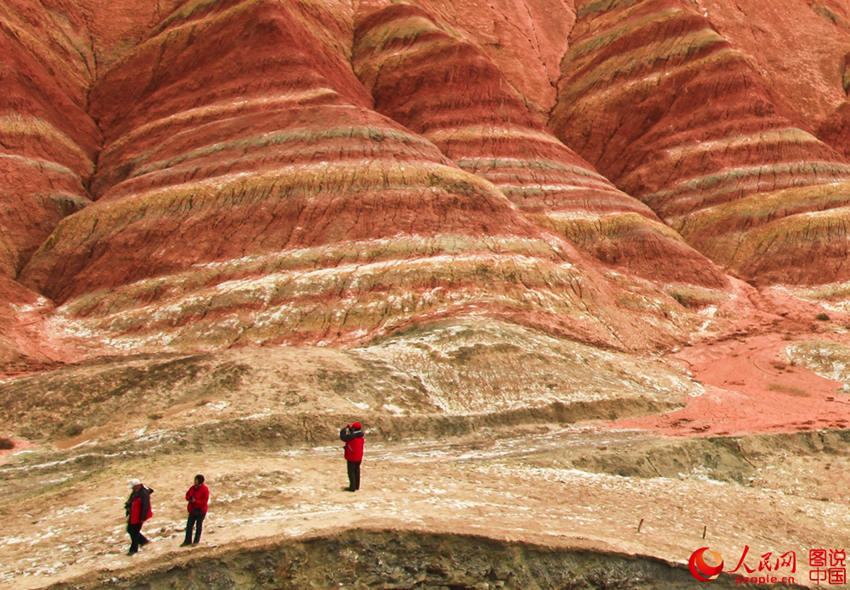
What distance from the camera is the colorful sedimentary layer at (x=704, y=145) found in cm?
5478

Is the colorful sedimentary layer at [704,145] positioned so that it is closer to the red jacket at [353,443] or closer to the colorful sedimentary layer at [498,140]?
the colorful sedimentary layer at [498,140]

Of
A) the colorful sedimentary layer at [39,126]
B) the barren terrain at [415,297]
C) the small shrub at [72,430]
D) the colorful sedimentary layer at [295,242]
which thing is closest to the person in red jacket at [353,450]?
the barren terrain at [415,297]

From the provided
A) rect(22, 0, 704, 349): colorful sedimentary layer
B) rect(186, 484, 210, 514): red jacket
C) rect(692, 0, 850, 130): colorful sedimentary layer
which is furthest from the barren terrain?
rect(186, 484, 210, 514): red jacket

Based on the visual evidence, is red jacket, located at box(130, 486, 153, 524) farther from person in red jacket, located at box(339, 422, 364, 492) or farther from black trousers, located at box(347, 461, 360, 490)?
black trousers, located at box(347, 461, 360, 490)

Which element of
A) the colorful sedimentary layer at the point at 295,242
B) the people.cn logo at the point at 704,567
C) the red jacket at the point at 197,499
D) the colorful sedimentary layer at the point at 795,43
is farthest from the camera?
the colorful sedimentary layer at the point at 795,43

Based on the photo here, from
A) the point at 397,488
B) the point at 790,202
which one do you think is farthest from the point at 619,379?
the point at 790,202

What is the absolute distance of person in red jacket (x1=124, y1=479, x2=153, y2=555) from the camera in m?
11.3

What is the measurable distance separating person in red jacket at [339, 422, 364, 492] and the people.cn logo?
7119 mm

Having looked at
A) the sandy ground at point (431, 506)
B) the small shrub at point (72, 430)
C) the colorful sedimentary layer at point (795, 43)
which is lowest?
the sandy ground at point (431, 506)

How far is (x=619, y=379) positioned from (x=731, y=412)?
15.9ft

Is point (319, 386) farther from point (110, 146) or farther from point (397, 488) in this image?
point (110, 146)

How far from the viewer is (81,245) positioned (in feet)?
140

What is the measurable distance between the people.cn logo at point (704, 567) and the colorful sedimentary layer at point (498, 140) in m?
38.7

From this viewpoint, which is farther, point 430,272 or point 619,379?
point 430,272
